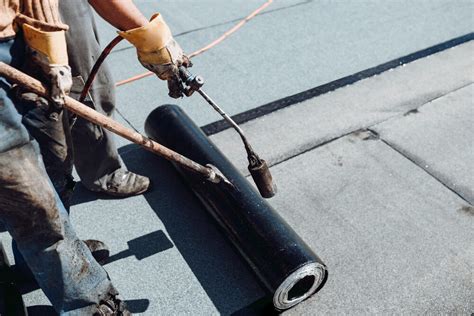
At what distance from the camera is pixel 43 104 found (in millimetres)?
2111

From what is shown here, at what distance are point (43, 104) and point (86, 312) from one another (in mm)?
964

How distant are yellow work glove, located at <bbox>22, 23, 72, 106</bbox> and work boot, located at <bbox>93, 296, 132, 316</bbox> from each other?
38.6 inches

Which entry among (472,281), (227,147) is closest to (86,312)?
(227,147)

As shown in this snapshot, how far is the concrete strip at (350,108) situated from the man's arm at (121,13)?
1.32m

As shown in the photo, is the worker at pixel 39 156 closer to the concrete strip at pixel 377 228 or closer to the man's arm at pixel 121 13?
the man's arm at pixel 121 13

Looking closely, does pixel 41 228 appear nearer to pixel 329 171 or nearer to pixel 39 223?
pixel 39 223

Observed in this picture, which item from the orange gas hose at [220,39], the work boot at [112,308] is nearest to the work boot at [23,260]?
the work boot at [112,308]

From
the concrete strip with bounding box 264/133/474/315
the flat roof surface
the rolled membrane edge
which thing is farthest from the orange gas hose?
the rolled membrane edge

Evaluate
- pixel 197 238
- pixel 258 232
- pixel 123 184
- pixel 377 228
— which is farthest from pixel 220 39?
pixel 258 232

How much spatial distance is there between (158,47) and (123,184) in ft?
3.50

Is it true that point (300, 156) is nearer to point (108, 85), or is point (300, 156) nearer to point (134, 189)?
point (134, 189)

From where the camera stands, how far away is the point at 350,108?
3.95m

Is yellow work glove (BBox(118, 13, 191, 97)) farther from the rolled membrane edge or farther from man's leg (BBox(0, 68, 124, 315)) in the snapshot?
the rolled membrane edge

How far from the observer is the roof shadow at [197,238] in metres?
2.62
